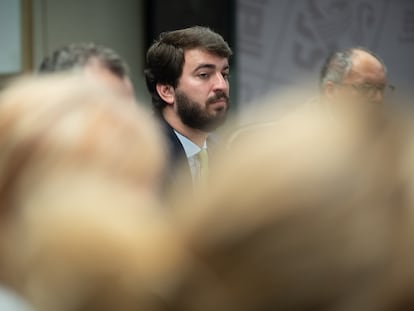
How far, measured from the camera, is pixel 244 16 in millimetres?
6055

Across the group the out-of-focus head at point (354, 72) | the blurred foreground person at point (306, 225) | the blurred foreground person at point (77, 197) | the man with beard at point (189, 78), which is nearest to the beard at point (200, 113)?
the man with beard at point (189, 78)

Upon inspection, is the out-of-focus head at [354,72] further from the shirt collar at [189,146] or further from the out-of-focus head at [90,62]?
the out-of-focus head at [90,62]

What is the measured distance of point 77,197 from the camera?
730 mm

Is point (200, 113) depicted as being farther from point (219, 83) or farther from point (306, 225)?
point (306, 225)

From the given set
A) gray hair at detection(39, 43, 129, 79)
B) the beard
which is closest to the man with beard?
the beard

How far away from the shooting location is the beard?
3.05 meters

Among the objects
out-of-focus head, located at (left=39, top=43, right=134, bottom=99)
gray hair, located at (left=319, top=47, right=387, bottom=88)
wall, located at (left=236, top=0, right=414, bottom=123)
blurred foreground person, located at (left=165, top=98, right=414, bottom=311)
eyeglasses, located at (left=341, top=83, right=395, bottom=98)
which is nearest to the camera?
blurred foreground person, located at (left=165, top=98, right=414, bottom=311)

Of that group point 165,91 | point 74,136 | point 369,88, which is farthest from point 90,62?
point 74,136

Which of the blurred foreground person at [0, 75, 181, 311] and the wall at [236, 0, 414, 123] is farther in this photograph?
the wall at [236, 0, 414, 123]

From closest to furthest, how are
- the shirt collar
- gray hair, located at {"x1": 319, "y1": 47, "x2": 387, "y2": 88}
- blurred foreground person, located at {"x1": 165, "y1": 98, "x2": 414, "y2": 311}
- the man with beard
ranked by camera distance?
blurred foreground person, located at {"x1": 165, "y1": 98, "x2": 414, "y2": 311} → the shirt collar → the man with beard → gray hair, located at {"x1": 319, "y1": 47, "x2": 387, "y2": 88}

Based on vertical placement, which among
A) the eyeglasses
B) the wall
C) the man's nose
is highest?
the eyeglasses

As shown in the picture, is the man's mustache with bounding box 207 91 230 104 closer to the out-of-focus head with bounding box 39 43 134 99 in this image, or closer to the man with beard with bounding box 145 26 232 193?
the man with beard with bounding box 145 26 232 193

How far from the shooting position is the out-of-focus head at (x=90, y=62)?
2.46m

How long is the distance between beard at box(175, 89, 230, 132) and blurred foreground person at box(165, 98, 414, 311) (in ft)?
7.60
